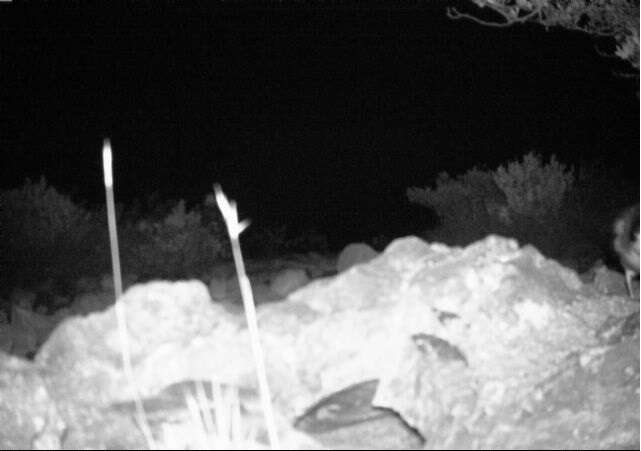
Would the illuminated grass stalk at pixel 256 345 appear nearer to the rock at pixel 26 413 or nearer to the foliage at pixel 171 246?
the rock at pixel 26 413

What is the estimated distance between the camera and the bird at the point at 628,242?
207 inches

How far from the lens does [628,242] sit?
211 inches

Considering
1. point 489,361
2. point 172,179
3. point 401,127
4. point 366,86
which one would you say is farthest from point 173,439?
point 366,86

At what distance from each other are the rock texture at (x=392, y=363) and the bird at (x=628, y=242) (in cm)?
102

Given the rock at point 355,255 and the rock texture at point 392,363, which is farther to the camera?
the rock at point 355,255

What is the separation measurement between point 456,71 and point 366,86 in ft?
8.95

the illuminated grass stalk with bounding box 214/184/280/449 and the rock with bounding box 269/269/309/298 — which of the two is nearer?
the illuminated grass stalk with bounding box 214/184/280/449

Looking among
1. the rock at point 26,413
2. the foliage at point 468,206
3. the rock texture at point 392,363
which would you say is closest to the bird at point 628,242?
the rock texture at point 392,363

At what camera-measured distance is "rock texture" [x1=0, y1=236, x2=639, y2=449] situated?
3.78m

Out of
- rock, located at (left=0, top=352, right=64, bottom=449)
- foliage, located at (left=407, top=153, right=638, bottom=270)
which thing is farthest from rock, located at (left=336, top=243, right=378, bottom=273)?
rock, located at (left=0, top=352, right=64, bottom=449)

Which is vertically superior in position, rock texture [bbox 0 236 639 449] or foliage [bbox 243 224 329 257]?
foliage [bbox 243 224 329 257]

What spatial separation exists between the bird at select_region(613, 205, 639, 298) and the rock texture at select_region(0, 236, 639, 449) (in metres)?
1.02

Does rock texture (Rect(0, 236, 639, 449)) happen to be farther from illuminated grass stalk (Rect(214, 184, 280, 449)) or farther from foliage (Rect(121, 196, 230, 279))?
foliage (Rect(121, 196, 230, 279))

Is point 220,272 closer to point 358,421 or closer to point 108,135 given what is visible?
point 358,421
